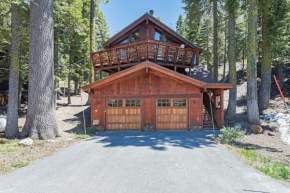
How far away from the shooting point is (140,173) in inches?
167

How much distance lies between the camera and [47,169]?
4.53 meters

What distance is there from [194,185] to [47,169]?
3853 millimetres

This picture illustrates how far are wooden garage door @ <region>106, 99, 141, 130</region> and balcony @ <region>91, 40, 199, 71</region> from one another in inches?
120

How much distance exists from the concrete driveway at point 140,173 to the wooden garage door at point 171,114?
391 cm

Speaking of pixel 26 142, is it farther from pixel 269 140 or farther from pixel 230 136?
pixel 269 140

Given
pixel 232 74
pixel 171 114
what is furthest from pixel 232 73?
pixel 171 114

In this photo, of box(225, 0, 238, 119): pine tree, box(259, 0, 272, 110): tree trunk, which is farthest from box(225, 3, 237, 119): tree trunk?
box(259, 0, 272, 110): tree trunk

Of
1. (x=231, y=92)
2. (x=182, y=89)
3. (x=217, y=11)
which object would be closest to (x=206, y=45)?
(x=217, y=11)

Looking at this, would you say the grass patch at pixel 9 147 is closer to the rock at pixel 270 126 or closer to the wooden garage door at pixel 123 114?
the wooden garage door at pixel 123 114

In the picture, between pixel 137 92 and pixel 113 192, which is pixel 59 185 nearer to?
pixel 113 192

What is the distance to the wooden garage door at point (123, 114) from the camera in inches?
402

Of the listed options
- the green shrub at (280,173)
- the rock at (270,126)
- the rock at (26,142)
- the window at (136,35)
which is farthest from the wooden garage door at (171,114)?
the rock at (26,142)

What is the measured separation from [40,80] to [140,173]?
6222mm

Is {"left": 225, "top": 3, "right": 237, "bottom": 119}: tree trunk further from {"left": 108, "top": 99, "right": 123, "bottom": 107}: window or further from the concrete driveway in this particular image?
{"left": 108, "top": 99, "right": 123, "bottom": 107}: window
